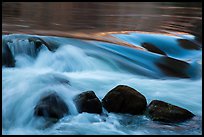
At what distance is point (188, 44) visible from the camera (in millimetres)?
12023

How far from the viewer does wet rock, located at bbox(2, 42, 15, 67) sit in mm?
7412

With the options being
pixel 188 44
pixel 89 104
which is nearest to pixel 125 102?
pixel 89 104

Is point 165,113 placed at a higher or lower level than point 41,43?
lower

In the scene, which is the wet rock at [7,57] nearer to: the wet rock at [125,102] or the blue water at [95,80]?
the blue water at [95,80]

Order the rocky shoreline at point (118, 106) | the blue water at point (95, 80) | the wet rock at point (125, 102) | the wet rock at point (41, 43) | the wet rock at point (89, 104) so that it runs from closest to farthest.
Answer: the blue water at point (95, 80) < the rocky shoreline at point (118, 106) < the wet rock at point (89, 104) < the wet rock at point (125, 102) < the wet rock at point (41, 43)

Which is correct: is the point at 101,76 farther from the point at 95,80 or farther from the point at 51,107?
the point at 51,107

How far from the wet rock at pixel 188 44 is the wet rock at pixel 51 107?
6883mm

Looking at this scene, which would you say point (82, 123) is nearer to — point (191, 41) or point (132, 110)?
point (132, 110)

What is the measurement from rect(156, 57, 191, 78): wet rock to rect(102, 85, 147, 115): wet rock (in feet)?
9.45

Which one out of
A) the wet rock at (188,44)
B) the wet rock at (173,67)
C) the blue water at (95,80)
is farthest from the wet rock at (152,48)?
the wet rock at (188,44)

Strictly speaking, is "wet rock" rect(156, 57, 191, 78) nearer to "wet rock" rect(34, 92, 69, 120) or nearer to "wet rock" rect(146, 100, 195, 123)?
"wet rock" rect(146, 100, 195, 123)

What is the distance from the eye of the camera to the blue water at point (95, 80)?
514 centimetres

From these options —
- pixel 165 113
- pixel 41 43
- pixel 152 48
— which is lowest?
pixel 152 48

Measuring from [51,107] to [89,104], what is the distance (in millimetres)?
577
